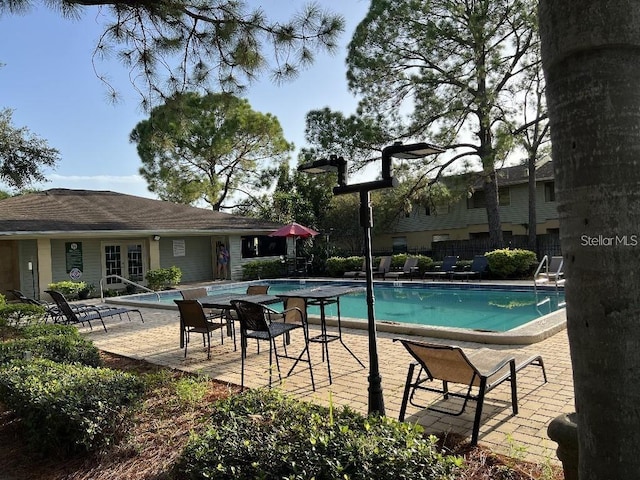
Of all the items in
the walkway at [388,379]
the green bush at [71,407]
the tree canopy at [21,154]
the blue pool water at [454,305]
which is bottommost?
the blue pool water at [454,305]

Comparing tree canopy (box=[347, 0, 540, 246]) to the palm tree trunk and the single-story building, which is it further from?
the palm tree trunk

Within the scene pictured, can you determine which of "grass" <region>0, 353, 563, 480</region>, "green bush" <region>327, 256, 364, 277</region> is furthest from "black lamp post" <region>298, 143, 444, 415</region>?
"green bush" <region>327, 256, 364, 277</region>

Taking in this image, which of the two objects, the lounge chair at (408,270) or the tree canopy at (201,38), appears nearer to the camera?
the tree canopy at (201,38)

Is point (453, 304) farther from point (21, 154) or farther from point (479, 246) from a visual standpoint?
point (21, 154)

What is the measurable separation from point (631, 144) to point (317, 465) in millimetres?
1853

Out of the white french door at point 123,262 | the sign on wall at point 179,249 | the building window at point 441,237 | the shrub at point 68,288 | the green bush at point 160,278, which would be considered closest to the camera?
the shrub at point 68,288

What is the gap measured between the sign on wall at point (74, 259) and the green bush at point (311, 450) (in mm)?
16732

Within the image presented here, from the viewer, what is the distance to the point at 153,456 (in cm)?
338

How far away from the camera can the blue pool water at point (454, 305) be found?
1048 centimetres

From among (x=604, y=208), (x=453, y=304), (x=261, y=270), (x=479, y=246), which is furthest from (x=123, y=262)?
(x=604, y=208)

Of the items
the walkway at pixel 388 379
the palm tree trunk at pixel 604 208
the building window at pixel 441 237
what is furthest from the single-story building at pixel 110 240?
the palm tree trunk at pixel 604 208

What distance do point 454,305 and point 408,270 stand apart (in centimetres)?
528

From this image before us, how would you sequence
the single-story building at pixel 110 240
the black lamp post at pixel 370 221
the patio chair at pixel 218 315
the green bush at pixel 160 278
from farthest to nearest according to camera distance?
the green bush at pixel 160 278
the single-story building at pixel 110 240
the patio chair at pixel 218 315
the black lamp post at pixel 370 221

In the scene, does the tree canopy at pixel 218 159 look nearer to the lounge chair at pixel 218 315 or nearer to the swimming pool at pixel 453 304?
the swimming pool at pixel 453 304
